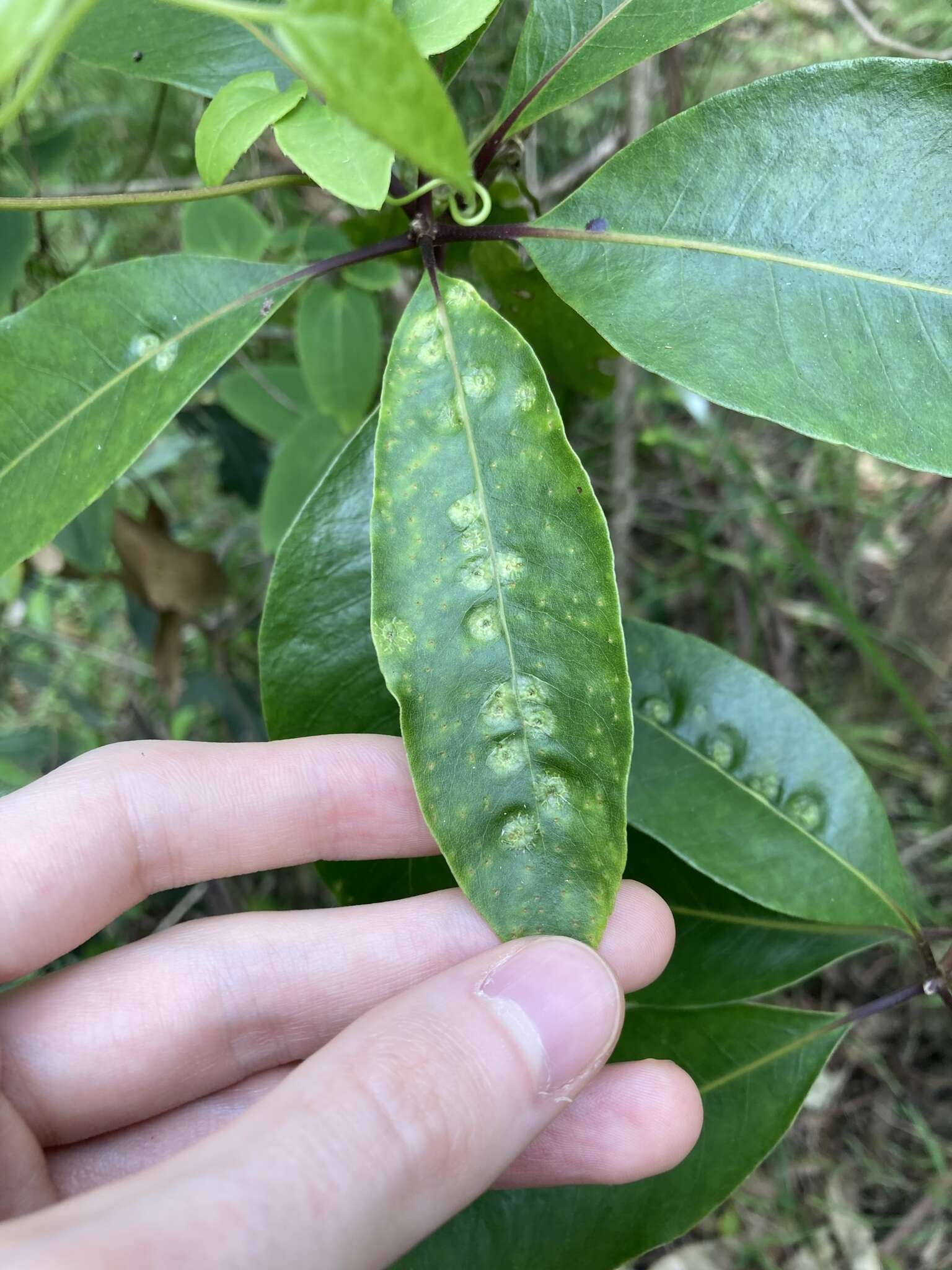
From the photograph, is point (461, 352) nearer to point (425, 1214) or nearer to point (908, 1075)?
point (425, 1214)

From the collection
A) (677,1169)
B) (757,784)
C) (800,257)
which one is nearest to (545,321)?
(800,257)

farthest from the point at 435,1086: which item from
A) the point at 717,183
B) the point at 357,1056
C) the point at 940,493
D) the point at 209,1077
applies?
the point at 940,493

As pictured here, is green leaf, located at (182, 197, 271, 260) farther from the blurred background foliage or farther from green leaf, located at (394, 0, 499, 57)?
green leaf, located at (394, 0, 499, 57)

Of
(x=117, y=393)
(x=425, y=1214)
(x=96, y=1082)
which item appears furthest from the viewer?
(x=96, y=1082)

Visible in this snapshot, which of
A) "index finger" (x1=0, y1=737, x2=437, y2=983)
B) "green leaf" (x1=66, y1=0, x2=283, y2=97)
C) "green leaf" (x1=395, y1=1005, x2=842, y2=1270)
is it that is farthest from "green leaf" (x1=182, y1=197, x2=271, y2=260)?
"green leaf" (x1=395, y1=1005, x2=842, y2=1270)

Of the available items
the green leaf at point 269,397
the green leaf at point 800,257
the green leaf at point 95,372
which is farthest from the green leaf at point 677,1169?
the green leaf at point 269,397

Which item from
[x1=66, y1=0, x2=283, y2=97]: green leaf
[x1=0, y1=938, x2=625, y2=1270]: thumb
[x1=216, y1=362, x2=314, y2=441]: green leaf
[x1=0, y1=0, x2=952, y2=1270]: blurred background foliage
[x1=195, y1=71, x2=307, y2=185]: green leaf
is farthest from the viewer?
[x1=216, y1=362, x2=314, y2=441]: green leaf
